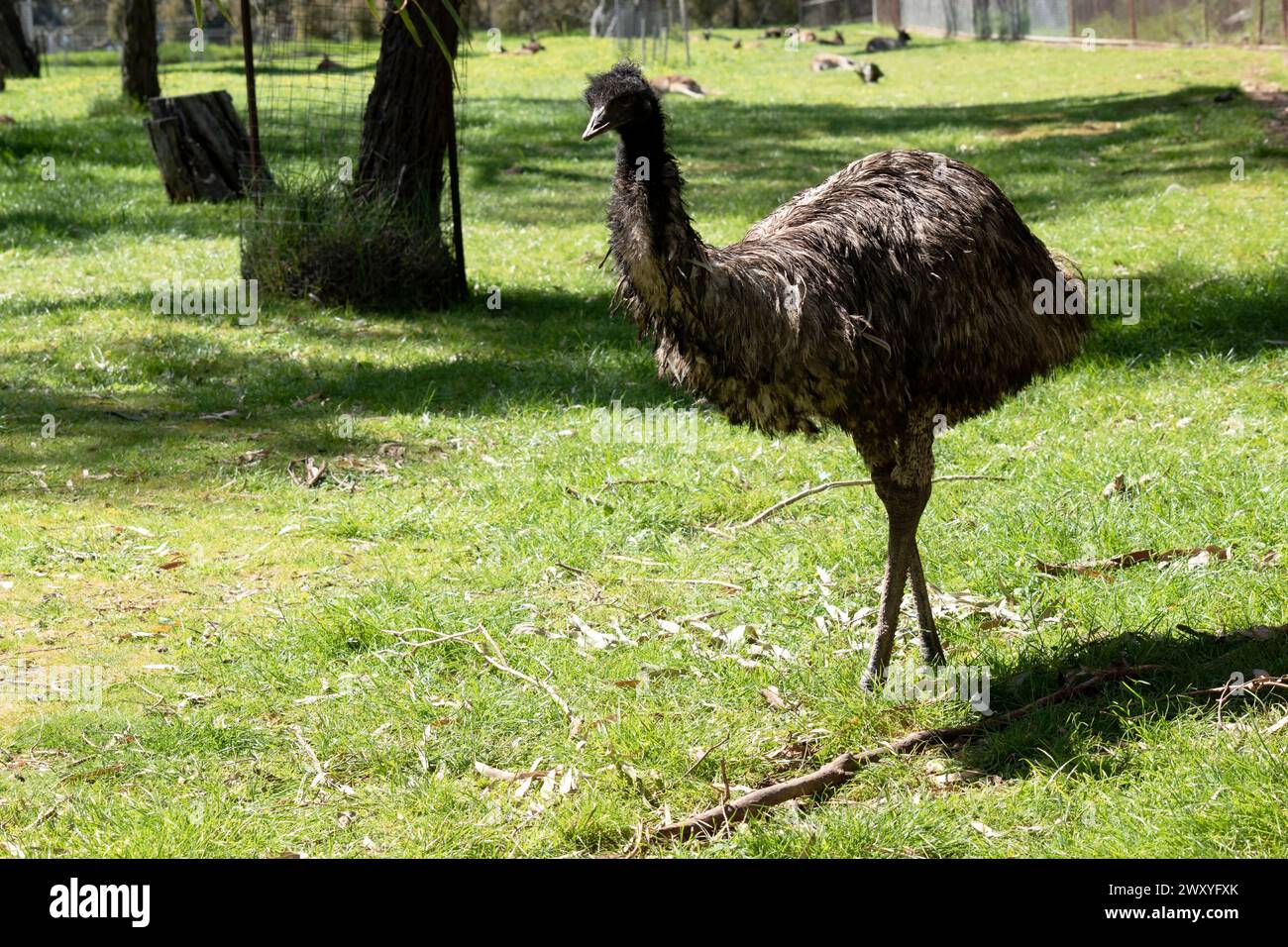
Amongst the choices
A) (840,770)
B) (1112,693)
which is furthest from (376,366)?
(1112,693)

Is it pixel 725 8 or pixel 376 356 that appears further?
pixel 725 8

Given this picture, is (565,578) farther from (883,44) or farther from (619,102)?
(883,44)

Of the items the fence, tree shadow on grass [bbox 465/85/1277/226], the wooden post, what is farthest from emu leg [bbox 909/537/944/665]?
the fence

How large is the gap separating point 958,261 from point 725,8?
4766 centimetres

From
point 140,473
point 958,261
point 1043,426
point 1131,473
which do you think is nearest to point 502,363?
point 140,473

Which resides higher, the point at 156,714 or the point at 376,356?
the point at 376,356

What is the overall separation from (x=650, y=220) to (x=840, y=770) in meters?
1.92

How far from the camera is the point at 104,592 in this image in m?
6.43

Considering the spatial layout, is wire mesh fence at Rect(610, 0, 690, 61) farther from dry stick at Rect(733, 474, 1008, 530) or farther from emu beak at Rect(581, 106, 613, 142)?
emu beak at Rect(581, 106, 613, 142)

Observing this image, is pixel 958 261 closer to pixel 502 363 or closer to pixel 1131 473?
pixel 1131 473

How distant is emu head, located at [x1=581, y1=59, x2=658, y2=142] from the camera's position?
4445 millimetres
